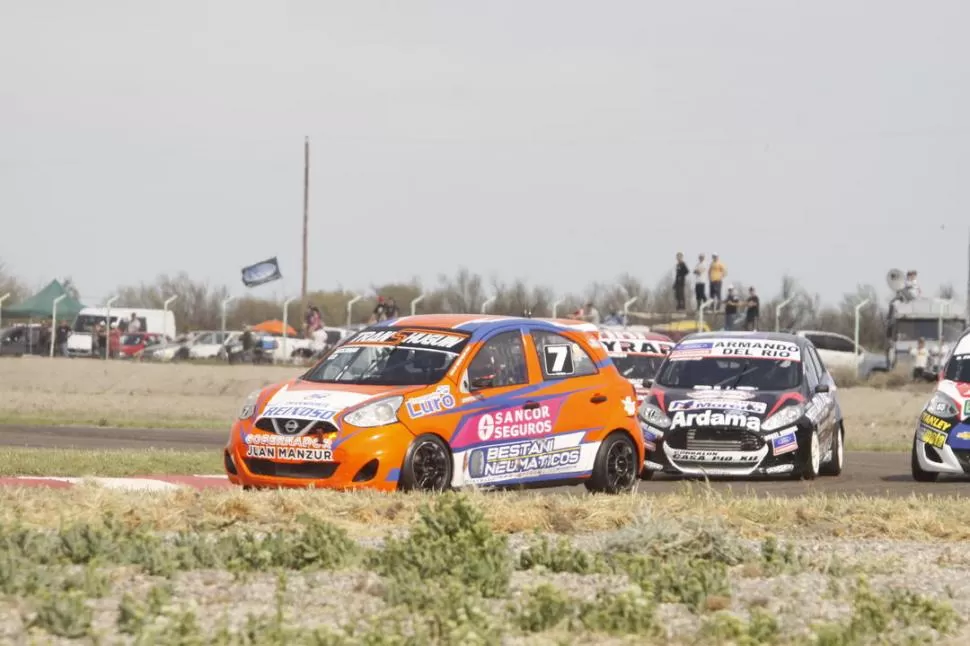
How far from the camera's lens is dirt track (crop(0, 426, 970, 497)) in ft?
53.0

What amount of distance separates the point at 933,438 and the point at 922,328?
87.6ft

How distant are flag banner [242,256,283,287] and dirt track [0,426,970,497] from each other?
23.5 metres

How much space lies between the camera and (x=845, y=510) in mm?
11258

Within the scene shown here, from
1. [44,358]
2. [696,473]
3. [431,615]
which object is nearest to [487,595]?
[431,615]

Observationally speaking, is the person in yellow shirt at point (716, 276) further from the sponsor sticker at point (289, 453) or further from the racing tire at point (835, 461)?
the sponsor sticker at point (289, 453)

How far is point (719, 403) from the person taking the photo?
17359mm

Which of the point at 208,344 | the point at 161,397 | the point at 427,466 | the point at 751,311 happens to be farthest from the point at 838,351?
the point at 427,466

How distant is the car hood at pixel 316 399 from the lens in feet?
41.8

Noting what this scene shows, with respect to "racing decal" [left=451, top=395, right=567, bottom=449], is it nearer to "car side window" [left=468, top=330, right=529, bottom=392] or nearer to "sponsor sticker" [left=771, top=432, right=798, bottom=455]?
"car side window" [left=468, top=330, right=529, bottom=392]

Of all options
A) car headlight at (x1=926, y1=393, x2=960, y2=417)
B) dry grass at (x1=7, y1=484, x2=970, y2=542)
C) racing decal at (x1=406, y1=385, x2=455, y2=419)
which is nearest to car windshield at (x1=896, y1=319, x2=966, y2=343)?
car headlight at (x1=926, y1=393, x2=960, y2=417)

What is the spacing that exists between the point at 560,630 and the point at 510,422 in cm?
713

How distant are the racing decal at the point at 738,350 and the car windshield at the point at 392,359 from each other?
5.33 meters

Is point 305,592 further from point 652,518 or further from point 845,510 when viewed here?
point 845,510

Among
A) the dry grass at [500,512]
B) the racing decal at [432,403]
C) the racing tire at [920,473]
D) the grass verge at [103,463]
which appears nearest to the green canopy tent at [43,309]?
the grass verge at [103,463]
